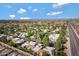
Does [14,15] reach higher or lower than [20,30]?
higher

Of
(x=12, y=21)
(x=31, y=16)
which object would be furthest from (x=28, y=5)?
(x=12, y=21)

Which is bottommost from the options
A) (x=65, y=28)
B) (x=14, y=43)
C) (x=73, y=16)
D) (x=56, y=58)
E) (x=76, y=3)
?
(x=56, y=58)

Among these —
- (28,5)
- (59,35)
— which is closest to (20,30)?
(28,5)

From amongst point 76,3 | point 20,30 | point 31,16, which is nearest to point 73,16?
point 76,3

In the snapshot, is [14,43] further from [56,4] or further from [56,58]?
[56,4]

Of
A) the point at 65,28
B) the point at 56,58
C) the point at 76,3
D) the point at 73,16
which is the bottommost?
the point at 56,58

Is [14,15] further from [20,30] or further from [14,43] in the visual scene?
[14,43]

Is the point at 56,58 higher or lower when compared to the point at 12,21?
lower

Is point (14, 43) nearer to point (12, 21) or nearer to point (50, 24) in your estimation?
point (12, 21)
